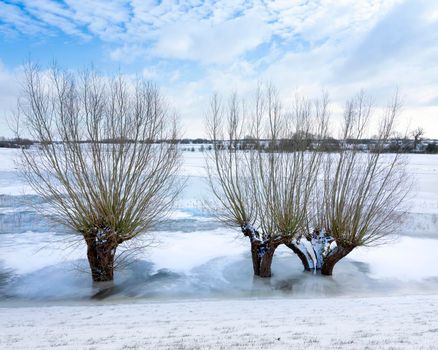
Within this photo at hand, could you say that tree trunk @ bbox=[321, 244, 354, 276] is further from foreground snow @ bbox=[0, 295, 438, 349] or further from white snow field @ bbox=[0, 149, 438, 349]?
foreground snow @ bbox=[0, 295, 438, 349]

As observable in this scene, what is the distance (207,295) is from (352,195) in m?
5.61

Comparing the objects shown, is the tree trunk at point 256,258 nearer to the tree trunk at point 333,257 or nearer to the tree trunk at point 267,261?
the tree trunk at point 267,261

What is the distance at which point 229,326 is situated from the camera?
581 centimetres

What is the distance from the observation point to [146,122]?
9844 millimetres

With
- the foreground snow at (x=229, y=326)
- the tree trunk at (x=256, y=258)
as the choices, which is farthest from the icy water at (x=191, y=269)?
the foreground snow at (x=229, y=326)

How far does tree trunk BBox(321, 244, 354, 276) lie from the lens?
1087cm

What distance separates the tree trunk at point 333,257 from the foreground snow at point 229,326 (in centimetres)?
260

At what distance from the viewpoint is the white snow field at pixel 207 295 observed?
5.20 m

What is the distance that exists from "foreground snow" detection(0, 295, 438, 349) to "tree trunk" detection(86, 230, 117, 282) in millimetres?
2049

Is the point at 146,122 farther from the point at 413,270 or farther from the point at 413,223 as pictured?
the point at 413,223

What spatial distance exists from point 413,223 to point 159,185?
14.9 meters

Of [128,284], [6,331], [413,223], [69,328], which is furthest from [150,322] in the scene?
[413,223]

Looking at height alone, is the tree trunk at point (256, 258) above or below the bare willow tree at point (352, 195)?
below

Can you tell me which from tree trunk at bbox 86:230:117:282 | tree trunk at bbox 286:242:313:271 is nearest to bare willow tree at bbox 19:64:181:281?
tree trunk at bbox 86:230:117:282
